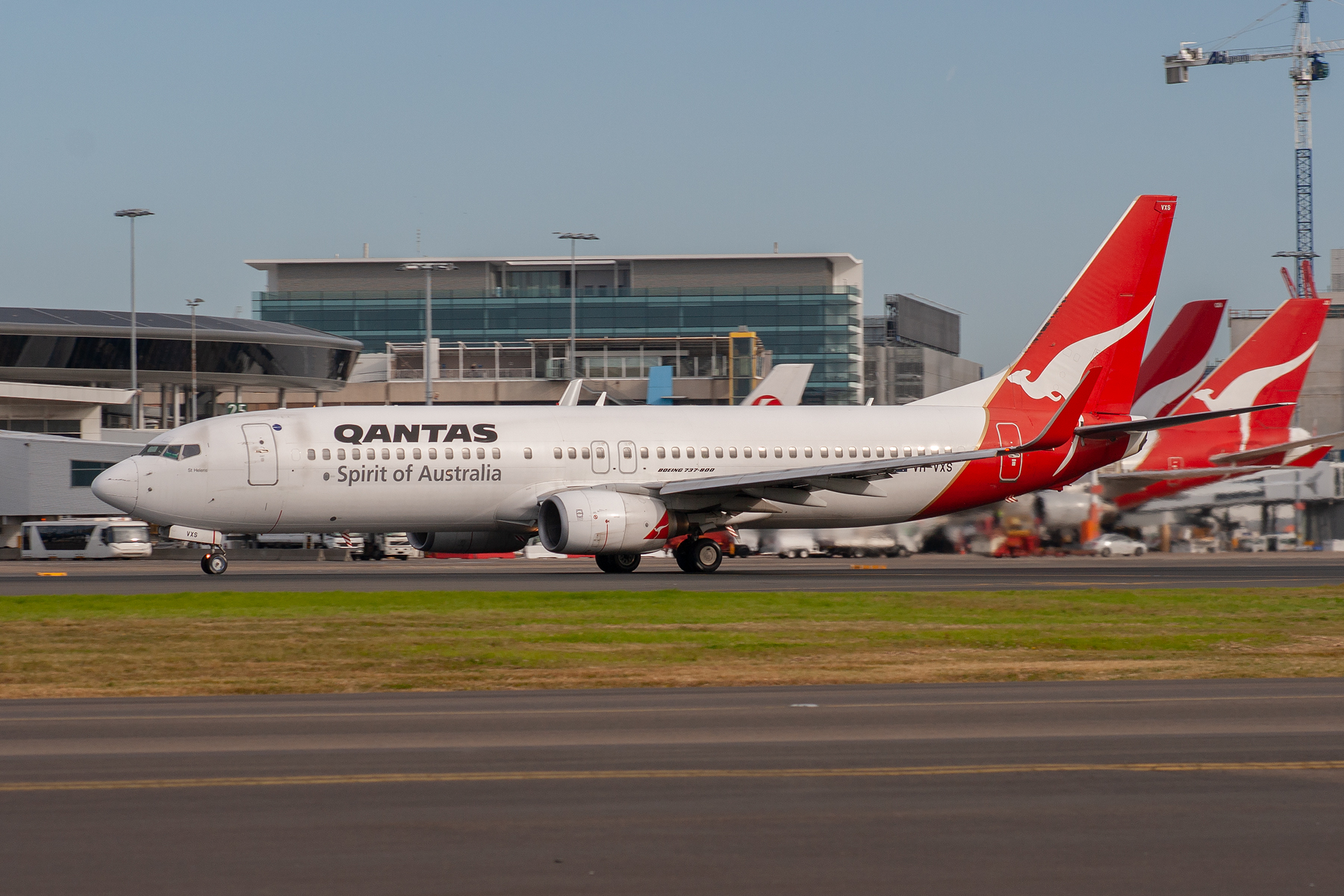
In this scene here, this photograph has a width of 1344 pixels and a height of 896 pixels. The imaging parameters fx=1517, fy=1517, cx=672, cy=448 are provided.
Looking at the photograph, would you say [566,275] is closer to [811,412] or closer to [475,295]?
[475,295]

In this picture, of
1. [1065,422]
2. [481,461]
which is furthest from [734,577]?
[1065,422]

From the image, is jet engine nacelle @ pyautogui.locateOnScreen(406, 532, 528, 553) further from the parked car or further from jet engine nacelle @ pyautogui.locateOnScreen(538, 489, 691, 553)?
the parked car

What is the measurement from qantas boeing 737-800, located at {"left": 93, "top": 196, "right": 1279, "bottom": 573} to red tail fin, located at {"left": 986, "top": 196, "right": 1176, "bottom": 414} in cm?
4

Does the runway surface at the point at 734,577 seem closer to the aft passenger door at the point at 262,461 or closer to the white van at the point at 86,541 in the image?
the aft passenger door at the point at 262,461

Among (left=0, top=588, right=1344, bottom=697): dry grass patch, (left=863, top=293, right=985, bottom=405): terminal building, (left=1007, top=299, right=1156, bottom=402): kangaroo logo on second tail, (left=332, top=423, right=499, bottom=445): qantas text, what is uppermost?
(left=863, top=293, right=985, bottom=405): terminal building

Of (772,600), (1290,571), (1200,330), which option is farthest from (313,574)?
(1200,330)

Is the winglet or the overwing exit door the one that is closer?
the winglet

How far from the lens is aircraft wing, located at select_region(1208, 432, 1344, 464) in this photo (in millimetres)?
41219

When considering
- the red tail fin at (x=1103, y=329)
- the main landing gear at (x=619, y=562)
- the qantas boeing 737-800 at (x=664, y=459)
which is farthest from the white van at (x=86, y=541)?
the red tail fin at (x=1103, y=329)

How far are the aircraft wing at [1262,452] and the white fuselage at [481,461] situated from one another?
31.6ft

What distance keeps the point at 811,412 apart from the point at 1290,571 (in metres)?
12.5

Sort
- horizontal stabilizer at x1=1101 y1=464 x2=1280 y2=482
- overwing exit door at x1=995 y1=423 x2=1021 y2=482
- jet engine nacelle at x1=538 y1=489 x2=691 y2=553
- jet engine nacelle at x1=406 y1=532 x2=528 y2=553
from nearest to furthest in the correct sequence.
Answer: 1. jet engine nacelle at x1=538 y1=489 x2=691 y2=553
2. jet engine nacelle at x1=406 y1=532 x2=528 y2=553
3. overwing exit door at x1=995 y1=423 x2=1021 y2=482
4. horizontal stabilizer at x1=1101 y1=464 x2=1280 y2=482

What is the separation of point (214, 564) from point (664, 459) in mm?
10517

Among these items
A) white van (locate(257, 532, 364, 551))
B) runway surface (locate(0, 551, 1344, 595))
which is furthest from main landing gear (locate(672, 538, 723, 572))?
white van (locate(257, 532, 364, 551))
